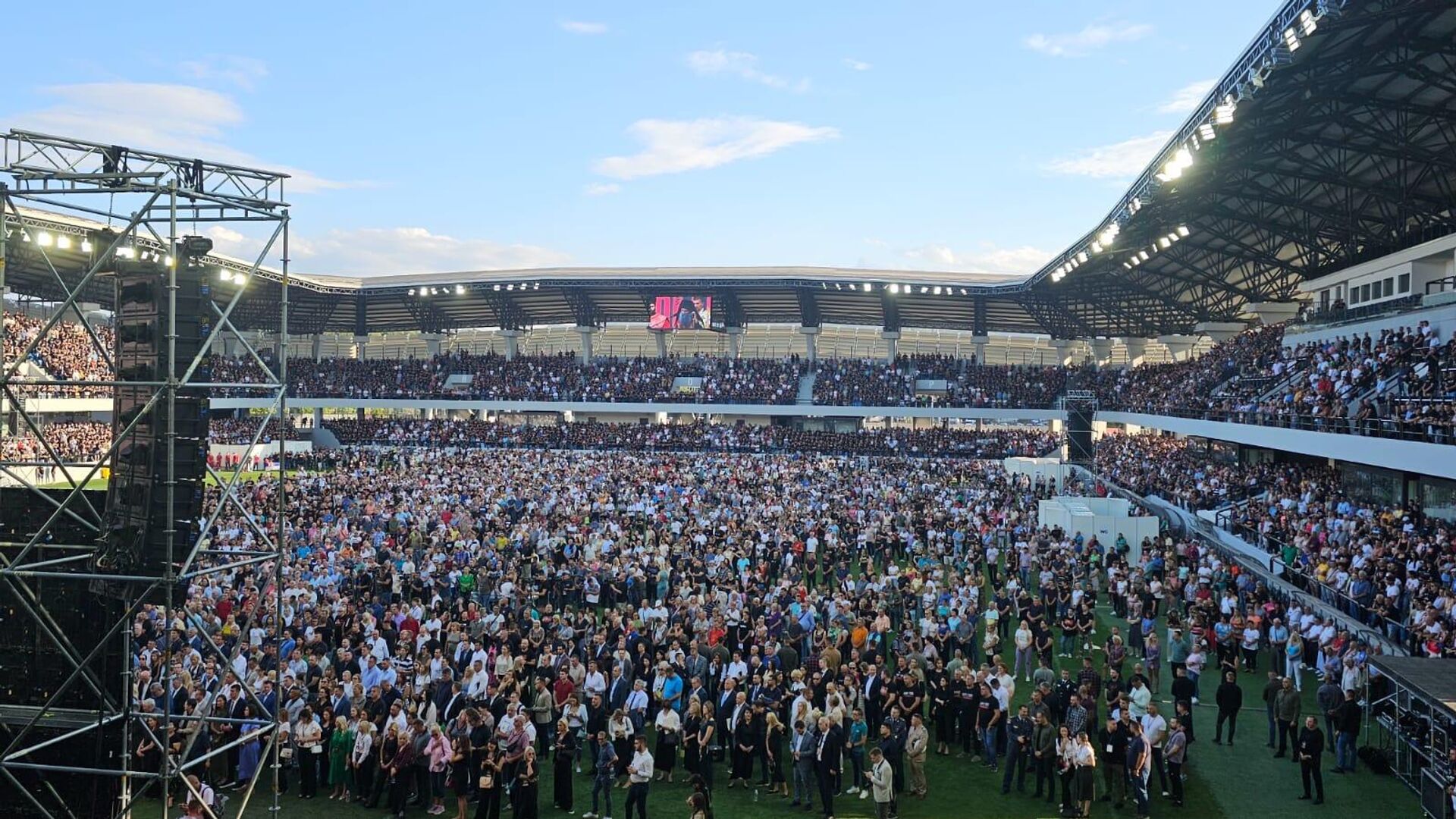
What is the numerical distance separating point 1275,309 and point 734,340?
26.7 m

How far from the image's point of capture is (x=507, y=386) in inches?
2148

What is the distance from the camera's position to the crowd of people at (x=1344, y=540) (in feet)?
44.2

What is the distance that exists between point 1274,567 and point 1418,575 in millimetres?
4058

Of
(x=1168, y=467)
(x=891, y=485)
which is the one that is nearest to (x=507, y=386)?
(x=891, y=485)

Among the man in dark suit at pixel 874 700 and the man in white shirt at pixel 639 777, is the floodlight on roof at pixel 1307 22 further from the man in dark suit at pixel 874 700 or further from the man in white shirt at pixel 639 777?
the man in white shirt at pixel 639 777

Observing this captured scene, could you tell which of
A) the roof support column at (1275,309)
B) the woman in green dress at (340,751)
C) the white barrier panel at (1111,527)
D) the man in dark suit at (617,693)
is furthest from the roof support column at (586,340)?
the woman in green dress at (340,751)

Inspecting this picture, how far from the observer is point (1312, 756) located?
1030 cm

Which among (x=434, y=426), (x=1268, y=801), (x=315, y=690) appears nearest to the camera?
(x=1268, y=801)

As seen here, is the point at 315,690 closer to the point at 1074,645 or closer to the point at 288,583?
the point at 288,583

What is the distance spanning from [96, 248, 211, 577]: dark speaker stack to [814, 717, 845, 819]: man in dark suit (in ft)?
19.8

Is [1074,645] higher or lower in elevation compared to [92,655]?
lower

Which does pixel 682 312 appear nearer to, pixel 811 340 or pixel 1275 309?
pixel 811 340

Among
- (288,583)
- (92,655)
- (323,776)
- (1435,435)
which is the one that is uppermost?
(1435,435)

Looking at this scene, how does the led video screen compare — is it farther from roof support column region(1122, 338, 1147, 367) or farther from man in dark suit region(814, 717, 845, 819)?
man in dark suit region(814, 717, 845, 819)
